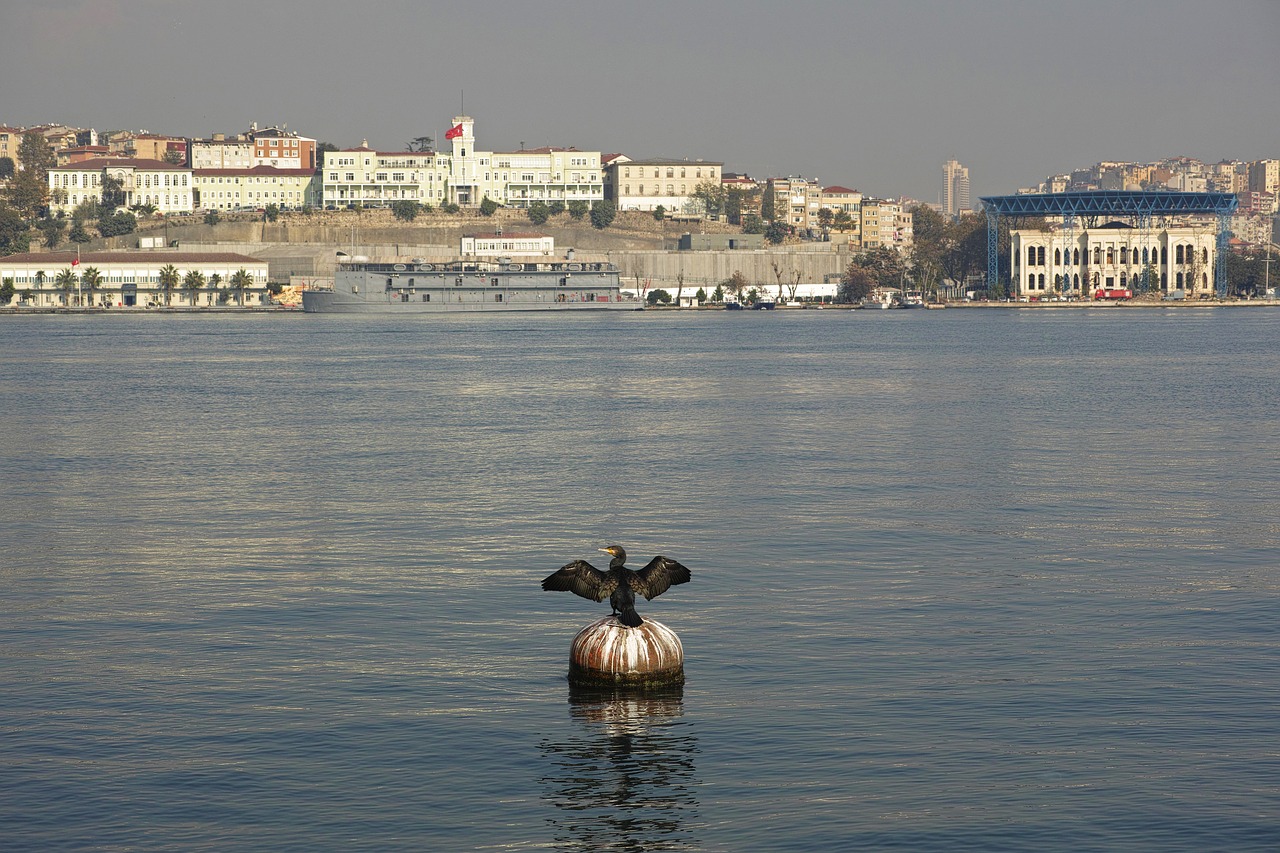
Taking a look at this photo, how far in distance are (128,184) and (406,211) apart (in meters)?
35.0

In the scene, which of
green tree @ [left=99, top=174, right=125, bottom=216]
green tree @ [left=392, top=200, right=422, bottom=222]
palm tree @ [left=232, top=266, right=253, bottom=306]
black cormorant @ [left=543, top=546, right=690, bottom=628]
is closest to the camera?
black cormorant @ [left=543, top=546, right=690, bottom=628]

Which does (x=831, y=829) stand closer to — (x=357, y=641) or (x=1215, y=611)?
(x=357, y=641)

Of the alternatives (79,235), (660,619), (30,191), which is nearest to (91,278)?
(79,235)

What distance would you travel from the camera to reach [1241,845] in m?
8.84

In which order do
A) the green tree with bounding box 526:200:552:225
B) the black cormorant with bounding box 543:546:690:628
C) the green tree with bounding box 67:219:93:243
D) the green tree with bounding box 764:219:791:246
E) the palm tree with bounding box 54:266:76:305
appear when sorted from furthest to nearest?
the green tree with bounding box 764:219:791:246, the green tree with bounding box 526:200:552:225, the green tree with bounding box 67:219:93:243, the palm tree with bounding box 54:266:76:305, the black cormorant with bounding box 543:546:690:628

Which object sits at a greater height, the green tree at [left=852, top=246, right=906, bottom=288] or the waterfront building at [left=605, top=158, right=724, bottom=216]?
the waterfront building at [left=605, top=158, right=724, bottom=216]

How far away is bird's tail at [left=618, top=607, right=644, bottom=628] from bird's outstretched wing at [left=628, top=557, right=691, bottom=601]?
0.17 metres

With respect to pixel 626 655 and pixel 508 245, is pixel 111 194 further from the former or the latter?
pixel 626 655

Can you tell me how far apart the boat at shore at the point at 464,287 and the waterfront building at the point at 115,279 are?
28.7 feet

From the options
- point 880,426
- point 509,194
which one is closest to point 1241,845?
point 880,426

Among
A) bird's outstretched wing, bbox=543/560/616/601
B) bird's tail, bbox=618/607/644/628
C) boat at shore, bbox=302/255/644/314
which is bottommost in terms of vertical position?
bird's tail, bbox=618/607/644/628

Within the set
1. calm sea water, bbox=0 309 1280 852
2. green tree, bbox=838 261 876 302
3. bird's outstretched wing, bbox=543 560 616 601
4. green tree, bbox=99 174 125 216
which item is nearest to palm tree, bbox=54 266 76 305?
green tree, bbox=99 174 125 216

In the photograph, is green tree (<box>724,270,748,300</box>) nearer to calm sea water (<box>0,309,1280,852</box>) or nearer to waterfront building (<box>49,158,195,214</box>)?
waterfront building (<box>49,158,195,214</box>)

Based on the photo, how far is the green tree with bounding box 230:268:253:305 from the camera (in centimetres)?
14925
